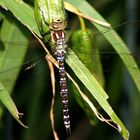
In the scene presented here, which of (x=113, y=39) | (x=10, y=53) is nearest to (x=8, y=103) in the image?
(x=10, y=53)

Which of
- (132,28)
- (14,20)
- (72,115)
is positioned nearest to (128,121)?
(72,115)

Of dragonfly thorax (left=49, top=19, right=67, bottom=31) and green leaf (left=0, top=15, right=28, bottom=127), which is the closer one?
dragonfly thorax (left=49, top=19, right=67, bottom=31)

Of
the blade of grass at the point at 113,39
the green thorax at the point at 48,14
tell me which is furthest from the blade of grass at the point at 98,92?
the blade of grass at the point at 113,39

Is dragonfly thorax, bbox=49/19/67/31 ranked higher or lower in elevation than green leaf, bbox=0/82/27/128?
higher

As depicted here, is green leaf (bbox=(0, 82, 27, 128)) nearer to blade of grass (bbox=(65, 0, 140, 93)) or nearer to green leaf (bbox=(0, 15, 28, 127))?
green leaf (bbox=(0, 15, 28, 127))

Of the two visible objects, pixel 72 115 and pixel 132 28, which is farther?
pixel 72 115

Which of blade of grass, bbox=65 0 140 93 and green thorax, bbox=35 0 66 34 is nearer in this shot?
green thorax, bbox=35 0 66 34

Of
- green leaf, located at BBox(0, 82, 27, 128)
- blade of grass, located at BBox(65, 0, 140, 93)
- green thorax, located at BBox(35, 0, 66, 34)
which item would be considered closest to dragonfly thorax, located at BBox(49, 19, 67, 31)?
green thorax, located at BBox(35, 0, 66, 34)

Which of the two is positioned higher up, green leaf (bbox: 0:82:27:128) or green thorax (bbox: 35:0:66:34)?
green thorax (bbox: 35:0:66:34)

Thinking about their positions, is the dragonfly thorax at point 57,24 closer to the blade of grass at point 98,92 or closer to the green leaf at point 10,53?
the blade of grass at point 98,92

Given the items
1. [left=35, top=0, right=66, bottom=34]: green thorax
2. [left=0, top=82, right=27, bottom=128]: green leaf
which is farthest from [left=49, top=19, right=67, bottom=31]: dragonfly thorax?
[left=0, top=82, right=27, bottom=128]: green leaf

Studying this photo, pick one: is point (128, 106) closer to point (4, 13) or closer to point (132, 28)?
point (132, 28)
